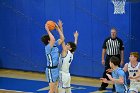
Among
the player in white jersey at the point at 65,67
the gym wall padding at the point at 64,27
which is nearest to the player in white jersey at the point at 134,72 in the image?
the player in white jersey at the point at 65,67

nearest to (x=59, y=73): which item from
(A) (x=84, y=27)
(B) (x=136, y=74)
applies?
(B) (x=136, y=74)

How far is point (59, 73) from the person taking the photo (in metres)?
9.76

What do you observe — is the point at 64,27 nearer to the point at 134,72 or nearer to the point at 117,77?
the point at 134,72

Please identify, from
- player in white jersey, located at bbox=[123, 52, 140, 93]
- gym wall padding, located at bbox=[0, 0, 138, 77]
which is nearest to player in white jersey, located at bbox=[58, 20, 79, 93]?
player in white jersey, located at bbox=[123, 52, 140, 93]

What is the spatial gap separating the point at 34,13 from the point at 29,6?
0.39m

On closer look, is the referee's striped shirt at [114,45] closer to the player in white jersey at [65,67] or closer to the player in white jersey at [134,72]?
the player in white jersey at [134,72]

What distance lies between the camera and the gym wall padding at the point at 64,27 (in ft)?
43.5

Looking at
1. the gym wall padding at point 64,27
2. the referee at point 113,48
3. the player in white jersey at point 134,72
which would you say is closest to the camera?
the player in white jersey at point 134,72

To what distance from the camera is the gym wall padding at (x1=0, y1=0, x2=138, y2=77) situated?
43.5 feet

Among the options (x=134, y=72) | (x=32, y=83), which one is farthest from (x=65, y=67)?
(x=32, y=83)

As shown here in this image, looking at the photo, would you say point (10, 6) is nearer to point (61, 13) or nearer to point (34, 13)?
point (34, 13)

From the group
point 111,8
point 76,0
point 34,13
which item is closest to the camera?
point 111,8

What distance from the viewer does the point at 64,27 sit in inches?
563

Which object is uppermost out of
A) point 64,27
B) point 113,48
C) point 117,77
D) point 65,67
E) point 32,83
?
point 64,27
